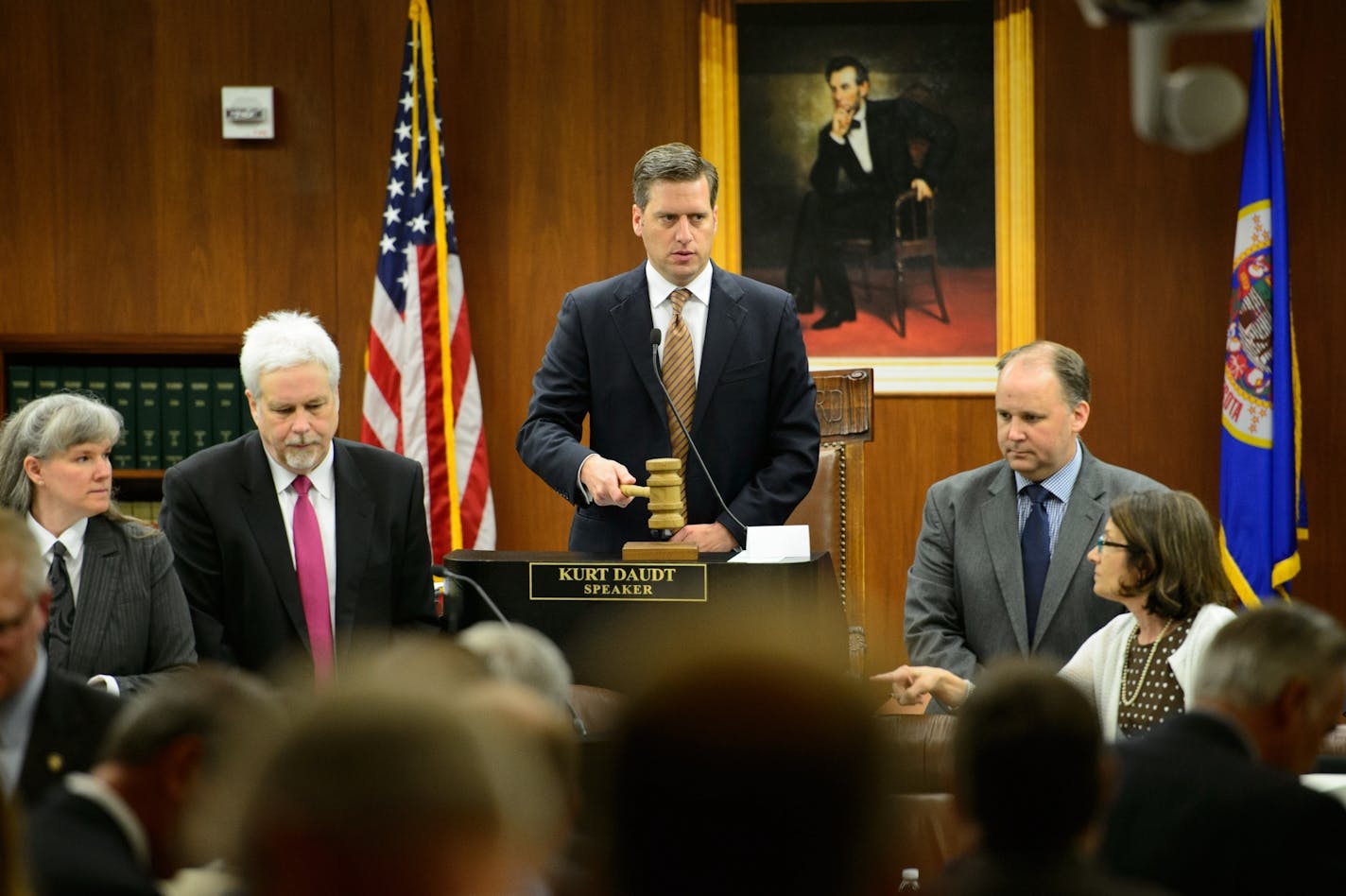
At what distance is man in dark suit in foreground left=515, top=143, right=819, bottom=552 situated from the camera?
13.3 ft

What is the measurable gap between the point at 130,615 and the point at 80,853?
6.99 feet

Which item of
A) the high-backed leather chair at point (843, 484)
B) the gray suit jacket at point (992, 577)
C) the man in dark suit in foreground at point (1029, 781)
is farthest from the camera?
the high-backed leather chair at point (843, 484)

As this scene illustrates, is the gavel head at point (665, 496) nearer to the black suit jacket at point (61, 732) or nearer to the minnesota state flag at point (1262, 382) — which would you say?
the black suit jacket at point (61, 732)

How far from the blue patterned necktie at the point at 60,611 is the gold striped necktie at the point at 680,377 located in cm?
144

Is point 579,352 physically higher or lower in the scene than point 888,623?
higher

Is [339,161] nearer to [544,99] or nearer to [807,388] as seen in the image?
[544,99]

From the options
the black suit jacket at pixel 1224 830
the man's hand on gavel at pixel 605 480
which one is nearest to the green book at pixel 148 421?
the man's hand on gavel at pixel 605 480

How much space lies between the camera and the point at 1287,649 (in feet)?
7.39

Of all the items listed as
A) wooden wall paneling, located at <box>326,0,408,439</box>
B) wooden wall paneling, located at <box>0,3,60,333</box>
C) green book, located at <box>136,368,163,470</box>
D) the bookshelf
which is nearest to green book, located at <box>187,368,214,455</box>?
the bookshelf

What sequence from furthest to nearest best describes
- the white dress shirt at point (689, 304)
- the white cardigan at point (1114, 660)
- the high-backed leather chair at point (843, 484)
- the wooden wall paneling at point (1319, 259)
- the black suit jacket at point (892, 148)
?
the black suit jacket at point (892, 148)
the wooden wall paneling at point (1319, 259)
the high-backed leather chair at point (843, 484)
the white dress shirt at point (689, 304)
the white cardigan at point (1114, 660)

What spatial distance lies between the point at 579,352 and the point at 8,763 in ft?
7.20

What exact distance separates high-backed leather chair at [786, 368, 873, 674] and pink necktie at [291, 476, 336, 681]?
1.52 m

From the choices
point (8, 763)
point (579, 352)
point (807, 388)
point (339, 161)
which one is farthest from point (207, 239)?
point (8, 763)

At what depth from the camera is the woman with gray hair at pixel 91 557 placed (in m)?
3.39
